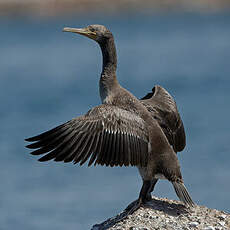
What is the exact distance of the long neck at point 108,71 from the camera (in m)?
9.30

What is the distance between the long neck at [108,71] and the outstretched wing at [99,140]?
0.54m

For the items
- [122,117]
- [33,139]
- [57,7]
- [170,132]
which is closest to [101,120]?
[122,117]

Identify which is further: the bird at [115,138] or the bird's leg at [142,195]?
the bird's leg at [142,195]

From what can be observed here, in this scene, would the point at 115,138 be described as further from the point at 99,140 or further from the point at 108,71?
the point at 108,71

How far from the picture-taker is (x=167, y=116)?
9703 millimetres

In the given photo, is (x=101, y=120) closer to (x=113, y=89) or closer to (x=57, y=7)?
(x=113, y=89)

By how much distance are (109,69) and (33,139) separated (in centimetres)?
166

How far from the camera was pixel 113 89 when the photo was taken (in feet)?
30.5

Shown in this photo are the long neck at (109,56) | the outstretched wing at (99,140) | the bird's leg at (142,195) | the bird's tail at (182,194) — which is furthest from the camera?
the long neck at (109,56)

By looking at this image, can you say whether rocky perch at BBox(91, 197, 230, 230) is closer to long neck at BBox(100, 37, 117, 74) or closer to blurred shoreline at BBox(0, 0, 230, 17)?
long neck at BBox(100, 37, 117, 74)

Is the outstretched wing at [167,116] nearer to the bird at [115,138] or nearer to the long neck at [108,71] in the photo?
the bird at [115,138]

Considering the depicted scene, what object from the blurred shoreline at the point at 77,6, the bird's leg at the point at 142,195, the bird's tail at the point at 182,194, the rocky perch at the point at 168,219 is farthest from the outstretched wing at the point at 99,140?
the blurred shoreline at the point at 77,6

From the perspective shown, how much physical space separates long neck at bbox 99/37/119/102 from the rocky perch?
155 cm

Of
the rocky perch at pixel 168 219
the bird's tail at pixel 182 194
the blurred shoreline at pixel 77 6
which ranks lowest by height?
the rocky perch at pixel 168 219
